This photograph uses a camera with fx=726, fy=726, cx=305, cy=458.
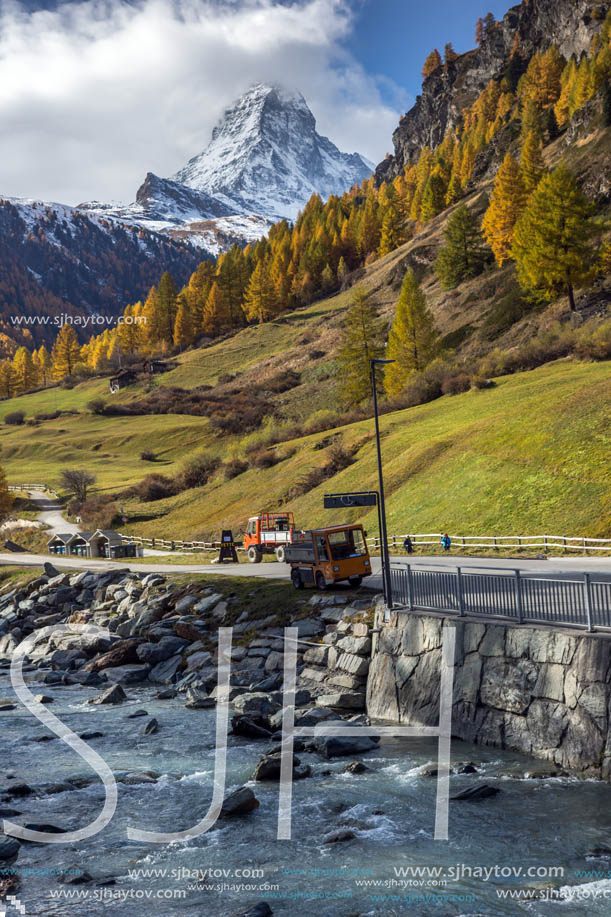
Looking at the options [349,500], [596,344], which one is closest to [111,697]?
[349,500]

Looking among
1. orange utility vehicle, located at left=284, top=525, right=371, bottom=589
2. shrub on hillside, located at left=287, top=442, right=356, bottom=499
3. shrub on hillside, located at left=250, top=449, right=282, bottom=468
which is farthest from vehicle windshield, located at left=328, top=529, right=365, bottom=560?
shrub on hillside, located at left=250, top=449, right=282, bottom=468

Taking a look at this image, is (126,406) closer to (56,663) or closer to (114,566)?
(114,566)

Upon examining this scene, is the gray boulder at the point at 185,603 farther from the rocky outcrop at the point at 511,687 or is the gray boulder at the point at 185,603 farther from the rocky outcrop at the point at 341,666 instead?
the rocky outcrop at the point at 511,687

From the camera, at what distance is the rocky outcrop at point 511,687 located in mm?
13229

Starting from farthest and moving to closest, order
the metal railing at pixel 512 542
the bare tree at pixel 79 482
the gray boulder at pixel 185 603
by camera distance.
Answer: the bare tree at pixel 79 482, the metal railing at pixel 512 542, the gray boulder at pixel 185 603

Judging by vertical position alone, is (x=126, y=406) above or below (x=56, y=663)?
above

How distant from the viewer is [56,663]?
2698 cm

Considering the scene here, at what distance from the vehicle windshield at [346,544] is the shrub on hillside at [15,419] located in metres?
110

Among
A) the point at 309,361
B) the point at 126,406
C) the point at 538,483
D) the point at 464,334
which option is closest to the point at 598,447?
the point at 538,483

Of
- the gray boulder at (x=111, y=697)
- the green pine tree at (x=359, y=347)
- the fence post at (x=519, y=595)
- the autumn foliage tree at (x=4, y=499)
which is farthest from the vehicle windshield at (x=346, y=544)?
the autumn foliage tree at (x=4, y=499)

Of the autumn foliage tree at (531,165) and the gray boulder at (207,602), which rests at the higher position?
the autumn foliage tree at (531,165)

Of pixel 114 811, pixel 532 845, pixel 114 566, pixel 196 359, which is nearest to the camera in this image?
pixel 532 845

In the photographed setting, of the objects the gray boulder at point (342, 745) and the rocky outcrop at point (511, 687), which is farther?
the gray boulder at point (342, 745)

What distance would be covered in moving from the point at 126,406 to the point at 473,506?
9123cm
